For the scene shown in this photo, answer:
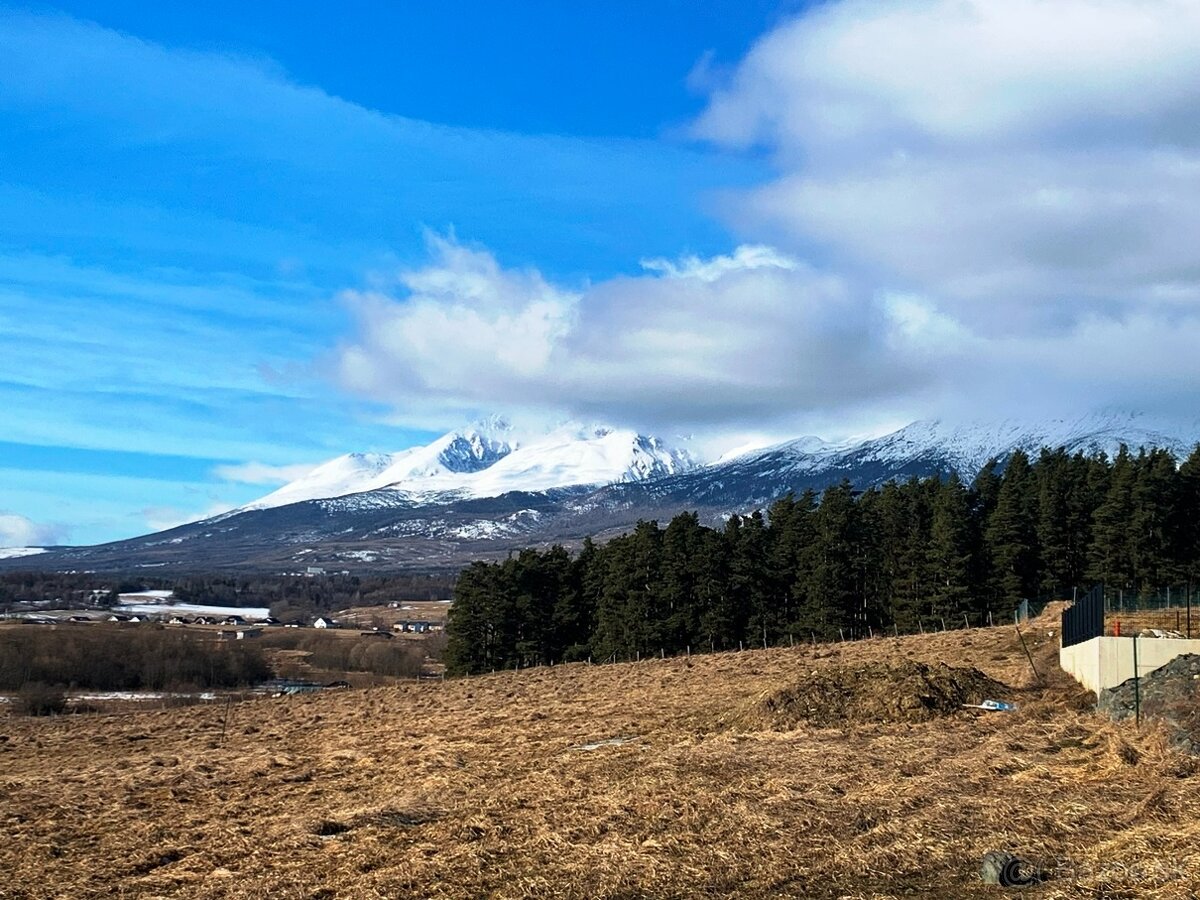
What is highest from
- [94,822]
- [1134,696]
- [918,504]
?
[918,504]

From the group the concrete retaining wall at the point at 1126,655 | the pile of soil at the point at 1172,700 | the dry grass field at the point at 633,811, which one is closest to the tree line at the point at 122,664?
the dry grass field at the point at 633,811

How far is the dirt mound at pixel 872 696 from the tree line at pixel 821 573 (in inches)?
1464

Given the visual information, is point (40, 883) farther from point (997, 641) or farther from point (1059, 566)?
point (1059, 566)

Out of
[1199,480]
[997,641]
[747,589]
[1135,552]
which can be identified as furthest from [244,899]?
[1199,480]

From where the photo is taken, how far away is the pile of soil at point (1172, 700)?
53.3ft

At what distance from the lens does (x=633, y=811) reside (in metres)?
14.4

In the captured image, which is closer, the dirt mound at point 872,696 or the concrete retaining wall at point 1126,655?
the concrete retaining wall at point 1126,655

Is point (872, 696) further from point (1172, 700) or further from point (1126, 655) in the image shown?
point (1172, 700)

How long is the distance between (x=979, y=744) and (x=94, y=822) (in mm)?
14672

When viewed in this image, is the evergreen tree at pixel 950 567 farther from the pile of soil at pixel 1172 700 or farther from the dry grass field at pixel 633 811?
the pile of soil at pixel 1172 700

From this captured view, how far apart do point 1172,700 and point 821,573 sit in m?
43.7

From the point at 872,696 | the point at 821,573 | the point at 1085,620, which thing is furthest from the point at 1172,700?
the point at 821,573

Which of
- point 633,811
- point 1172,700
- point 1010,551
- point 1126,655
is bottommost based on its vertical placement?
point 633,811

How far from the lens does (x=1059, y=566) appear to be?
66188 millimetres
